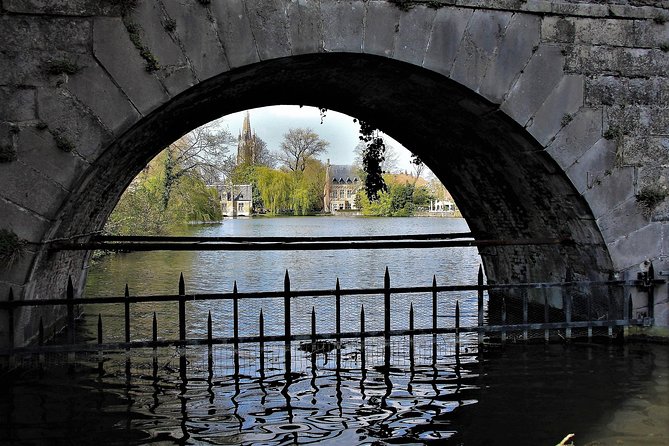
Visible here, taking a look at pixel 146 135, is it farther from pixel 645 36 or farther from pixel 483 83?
pixel 645 36

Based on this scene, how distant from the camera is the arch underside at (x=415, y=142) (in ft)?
21.1

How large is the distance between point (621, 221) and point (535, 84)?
1.68 m

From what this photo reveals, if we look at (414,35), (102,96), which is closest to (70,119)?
(102,96)

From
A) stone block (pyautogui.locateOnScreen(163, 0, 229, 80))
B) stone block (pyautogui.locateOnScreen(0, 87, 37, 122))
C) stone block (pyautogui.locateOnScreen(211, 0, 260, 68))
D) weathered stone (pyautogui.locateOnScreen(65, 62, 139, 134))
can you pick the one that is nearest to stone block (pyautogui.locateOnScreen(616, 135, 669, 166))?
stone block (pyautogui.locateOnScreen(211, 0, 260, 68))

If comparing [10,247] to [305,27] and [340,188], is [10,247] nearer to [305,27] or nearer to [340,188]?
[305,27]

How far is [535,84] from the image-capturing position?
677 cm

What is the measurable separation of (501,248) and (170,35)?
6177mm

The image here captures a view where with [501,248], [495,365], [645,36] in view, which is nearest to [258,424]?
[495,365]

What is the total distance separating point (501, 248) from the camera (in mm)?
10242

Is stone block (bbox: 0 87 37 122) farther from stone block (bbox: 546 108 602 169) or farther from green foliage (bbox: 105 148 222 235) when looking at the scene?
green foliage (bbox: 105 148 222 235)

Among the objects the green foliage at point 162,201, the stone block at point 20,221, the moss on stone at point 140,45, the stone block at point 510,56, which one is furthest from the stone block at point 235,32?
the green foliage at point 162,201

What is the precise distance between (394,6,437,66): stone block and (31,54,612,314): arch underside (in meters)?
0.12

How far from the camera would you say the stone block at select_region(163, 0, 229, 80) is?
19.0 feet

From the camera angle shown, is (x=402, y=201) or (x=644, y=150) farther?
(x=402, y=201)
